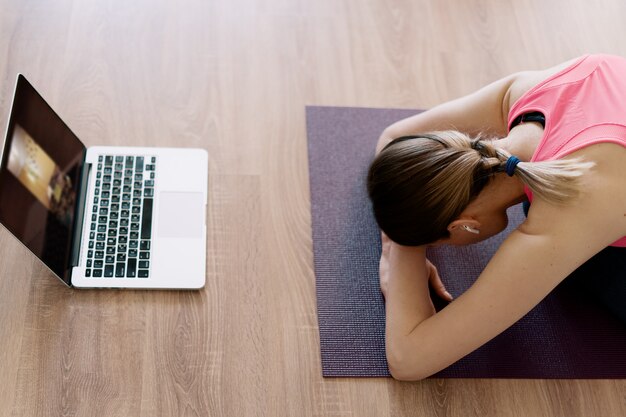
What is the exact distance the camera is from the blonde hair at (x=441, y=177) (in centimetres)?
96

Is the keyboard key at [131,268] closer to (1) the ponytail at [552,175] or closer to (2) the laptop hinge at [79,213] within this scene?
(2) the laptop hinge at [79,213]

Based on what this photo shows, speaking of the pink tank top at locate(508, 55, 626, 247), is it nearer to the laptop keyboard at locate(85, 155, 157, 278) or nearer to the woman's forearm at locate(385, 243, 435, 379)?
the woman's forearm at locate(385, 243, 435, 379)

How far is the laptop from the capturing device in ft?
3.62

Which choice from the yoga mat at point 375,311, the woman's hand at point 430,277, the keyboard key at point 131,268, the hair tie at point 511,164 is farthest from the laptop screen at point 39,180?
the hair tie at point 511,164

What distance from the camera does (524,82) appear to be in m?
1.19

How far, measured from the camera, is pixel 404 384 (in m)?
1.23

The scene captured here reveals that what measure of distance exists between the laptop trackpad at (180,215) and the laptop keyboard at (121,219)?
1.1 inches

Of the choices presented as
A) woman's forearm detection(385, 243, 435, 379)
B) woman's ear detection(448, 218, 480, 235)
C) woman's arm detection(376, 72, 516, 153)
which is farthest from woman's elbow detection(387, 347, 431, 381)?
woman's arm detection(376, 72, 516, 153)

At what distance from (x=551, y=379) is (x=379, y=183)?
595 mm

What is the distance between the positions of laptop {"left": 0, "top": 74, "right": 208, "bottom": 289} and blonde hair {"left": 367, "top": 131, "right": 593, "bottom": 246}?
464 millimetres

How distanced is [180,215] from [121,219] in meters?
0.12

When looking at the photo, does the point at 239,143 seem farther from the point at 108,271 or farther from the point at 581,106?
the point at 581,106

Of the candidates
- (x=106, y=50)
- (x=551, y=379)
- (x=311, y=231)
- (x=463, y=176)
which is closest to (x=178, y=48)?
(x=106, y=50)

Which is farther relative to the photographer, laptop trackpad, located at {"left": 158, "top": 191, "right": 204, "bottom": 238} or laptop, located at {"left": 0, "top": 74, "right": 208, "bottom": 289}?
laptop trackpad, located at {"left": 158, "top": 191, "right": 204, "bottom": 238}
